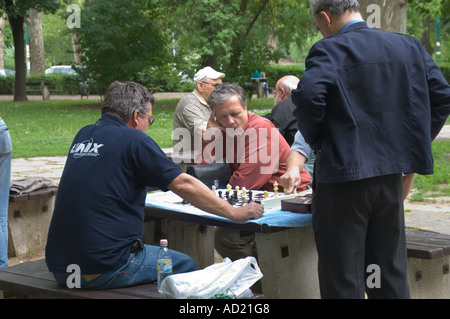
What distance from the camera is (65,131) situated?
1691 centimetres

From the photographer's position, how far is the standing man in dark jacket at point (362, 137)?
2.99 m

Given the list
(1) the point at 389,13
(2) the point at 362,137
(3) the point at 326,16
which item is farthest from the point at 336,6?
(1) the point at 389,13

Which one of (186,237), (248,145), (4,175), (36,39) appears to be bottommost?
(186,237)

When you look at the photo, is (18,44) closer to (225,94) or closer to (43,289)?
(225,94)

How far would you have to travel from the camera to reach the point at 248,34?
86.5 feet

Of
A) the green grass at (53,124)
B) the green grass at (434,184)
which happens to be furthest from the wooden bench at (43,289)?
the green grass at (53,124)

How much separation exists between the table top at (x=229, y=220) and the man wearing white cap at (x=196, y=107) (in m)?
2.72

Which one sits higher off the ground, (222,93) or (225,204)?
(222,93)

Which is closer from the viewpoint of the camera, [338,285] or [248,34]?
[338,285]

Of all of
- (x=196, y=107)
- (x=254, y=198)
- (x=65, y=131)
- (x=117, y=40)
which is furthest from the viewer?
(x=117, y=40)

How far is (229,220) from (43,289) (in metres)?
1.08
